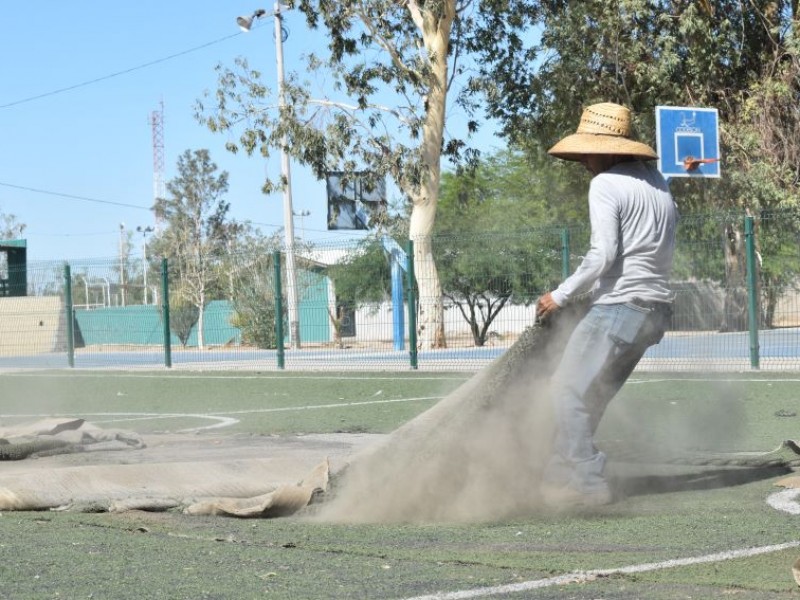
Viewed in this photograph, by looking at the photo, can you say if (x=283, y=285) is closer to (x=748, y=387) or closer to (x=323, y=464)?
(x=748, y=387)

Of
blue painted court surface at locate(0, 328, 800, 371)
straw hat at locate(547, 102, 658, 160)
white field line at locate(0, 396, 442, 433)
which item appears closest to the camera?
straw hat at locate(547, 102, 658, 160)

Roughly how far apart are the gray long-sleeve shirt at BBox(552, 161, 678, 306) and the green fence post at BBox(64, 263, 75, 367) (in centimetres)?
2085

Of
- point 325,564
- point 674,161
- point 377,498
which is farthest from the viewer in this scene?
point 674,161

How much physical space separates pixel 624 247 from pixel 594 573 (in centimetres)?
225

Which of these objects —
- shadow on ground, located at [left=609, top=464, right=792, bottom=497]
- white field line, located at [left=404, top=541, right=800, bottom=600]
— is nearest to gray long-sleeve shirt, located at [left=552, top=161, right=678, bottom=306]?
shadow on ground, located at [left=609, top=464, right=792, bottom=497]

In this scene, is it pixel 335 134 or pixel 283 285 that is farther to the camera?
pixel 335 134

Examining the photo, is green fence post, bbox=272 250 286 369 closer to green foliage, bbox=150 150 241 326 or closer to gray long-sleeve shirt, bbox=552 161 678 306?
gray long-sleeve shirt, bbox=552 161 678 306

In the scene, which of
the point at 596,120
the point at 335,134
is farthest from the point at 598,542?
the point at 335,134

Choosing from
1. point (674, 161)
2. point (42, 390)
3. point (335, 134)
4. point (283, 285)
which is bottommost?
point (42, 390)

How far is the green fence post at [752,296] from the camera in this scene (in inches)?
666

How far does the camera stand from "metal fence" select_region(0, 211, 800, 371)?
56.0ft

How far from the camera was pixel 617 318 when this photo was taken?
625cm

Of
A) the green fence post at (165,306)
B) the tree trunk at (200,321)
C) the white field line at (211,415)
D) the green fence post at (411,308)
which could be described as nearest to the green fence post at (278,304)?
the green fence post at (411,308)

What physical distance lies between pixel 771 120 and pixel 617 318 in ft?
90.0
